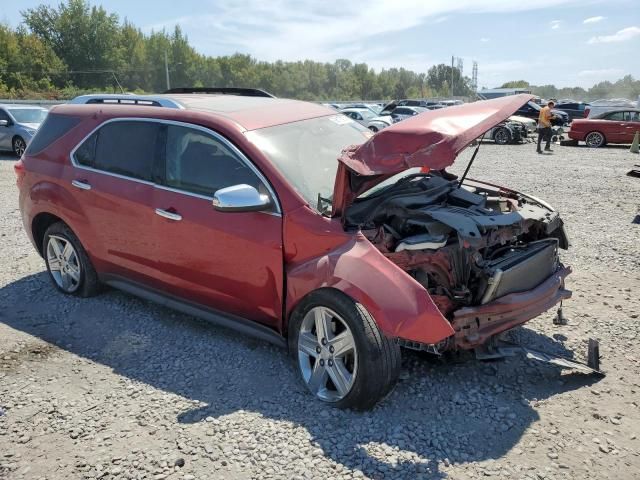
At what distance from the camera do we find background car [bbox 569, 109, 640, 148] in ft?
66.0

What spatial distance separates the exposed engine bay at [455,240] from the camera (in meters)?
3.34

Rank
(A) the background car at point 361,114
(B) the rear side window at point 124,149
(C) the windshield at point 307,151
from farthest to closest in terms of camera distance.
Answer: (A) the background car at point 361,114 → (B) the rear side window at point 124,149 → (C) the windshield at point 307,151

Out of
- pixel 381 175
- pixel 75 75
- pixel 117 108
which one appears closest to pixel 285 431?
pixel 381 175

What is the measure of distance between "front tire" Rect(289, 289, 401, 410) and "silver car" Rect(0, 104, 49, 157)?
1497cm

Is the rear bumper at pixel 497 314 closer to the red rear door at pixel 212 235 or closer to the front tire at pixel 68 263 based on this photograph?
the red rear door at pixel 212 235

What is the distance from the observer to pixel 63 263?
16.6ft

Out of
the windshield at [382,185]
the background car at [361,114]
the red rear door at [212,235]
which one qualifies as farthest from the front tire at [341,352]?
the background car at [361,114]

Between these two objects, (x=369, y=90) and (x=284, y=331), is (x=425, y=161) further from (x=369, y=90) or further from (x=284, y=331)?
(x=369, y=90)

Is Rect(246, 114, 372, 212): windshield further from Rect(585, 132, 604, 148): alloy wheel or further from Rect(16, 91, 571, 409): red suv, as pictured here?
Rect(585, 132, 604, 148): alloy wheel

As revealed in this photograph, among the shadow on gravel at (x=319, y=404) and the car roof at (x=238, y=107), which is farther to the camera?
the car roof at (x=238, y=107)

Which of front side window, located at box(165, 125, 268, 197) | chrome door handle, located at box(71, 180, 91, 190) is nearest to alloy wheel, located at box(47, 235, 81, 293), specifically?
chrome door handle, located at box(71, 180, 91, 190)

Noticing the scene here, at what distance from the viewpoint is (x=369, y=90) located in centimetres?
11544

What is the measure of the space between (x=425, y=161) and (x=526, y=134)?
69.2ft

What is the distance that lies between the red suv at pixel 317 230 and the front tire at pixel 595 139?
60.7 ft
